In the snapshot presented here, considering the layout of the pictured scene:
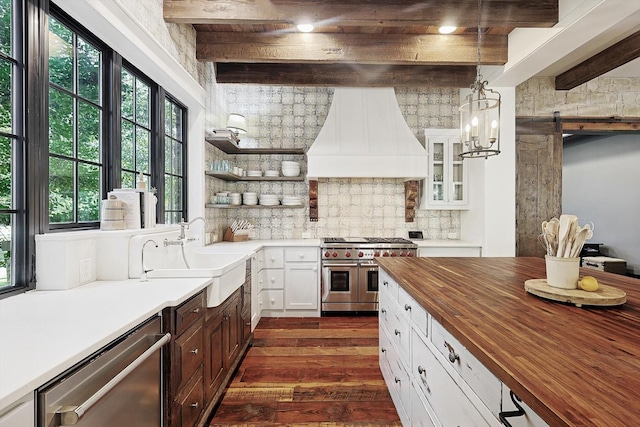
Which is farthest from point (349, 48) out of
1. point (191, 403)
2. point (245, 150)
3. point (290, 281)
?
point (191, 403)

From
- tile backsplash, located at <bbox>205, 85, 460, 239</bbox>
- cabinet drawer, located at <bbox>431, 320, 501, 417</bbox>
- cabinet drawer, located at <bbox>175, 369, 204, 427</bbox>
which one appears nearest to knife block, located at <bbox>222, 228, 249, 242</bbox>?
tile backsplash, located at <bbox>205, 85, 460, 239</bbox>

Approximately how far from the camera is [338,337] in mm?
3256

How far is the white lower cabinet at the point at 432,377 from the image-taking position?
0.92 m

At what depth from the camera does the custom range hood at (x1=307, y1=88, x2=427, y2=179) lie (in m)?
3.97

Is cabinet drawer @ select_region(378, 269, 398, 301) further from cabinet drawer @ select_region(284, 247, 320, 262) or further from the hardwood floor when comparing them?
cabinet drawer @ select_region(284, 247, 320, 262)

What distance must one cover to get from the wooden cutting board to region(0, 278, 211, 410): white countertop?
1.60m

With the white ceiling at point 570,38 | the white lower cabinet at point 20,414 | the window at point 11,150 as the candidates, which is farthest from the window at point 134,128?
the white ceiling at point 570,38

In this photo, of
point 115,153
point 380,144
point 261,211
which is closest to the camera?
point 115,153

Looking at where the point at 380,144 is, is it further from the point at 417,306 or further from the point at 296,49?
the point at 417,306

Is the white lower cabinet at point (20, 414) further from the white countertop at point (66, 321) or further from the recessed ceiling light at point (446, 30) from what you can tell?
the recessed ceiling light at point (446, 30)

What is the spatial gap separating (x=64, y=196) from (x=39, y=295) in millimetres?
590

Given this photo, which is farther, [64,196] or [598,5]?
[598,5]

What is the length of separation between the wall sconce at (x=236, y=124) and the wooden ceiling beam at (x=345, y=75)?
0.42m

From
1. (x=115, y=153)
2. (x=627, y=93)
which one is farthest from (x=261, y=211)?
(x=627, y=93)
